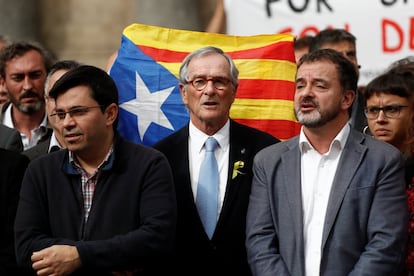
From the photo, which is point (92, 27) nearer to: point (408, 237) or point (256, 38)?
point (256, 38)

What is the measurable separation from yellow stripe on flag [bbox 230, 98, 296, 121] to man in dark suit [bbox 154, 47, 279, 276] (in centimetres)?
51

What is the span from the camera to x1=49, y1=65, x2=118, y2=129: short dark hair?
605 centimetres

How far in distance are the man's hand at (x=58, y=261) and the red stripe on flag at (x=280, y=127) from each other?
70.3 inches

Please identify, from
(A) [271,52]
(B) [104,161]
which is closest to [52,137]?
(B) [104,161]

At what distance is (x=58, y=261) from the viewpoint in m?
5.71

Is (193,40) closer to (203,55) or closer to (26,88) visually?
(203,55)

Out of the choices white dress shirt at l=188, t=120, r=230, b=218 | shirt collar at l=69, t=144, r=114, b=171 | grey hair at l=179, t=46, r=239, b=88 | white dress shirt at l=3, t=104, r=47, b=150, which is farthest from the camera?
white dress shirt at l=3, t=104, r=47, b=150

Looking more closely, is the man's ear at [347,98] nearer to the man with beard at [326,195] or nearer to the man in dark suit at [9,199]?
the man with beard at [326,195]

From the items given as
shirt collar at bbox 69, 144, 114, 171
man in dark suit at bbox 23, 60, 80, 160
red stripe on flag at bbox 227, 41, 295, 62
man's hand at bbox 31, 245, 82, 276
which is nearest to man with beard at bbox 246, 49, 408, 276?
shirt collar at bbox 69, 144, 114, 171

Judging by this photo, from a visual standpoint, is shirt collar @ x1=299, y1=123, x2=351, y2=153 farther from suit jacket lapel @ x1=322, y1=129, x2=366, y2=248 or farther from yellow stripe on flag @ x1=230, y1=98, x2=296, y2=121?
yellow stripe on flag @ x1=230, y1=98, x2=296, y2=121

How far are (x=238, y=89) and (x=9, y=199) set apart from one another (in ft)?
5.37

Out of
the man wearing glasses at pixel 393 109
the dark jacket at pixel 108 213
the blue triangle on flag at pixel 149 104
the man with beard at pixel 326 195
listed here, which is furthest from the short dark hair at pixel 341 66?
the blue triangle on flag at pixel 149 104

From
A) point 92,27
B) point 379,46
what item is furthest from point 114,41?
point 379,46

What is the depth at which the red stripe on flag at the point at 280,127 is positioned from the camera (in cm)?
707
